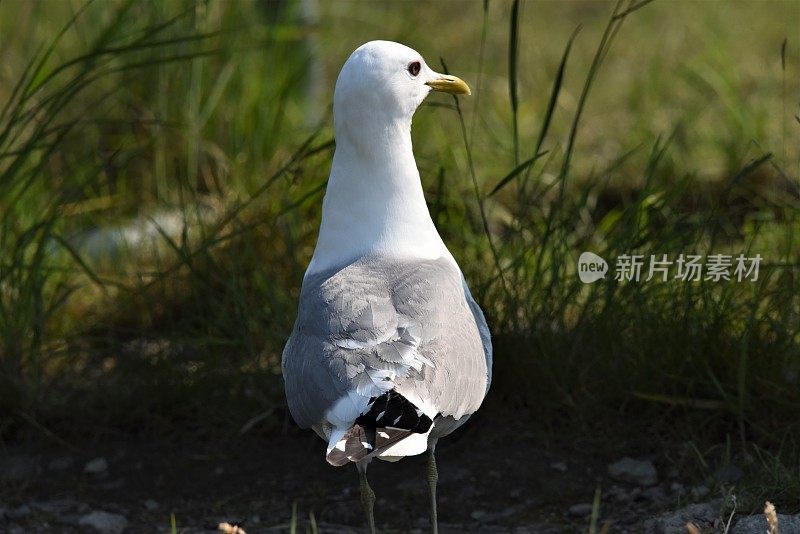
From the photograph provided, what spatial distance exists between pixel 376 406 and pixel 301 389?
30 centimetres

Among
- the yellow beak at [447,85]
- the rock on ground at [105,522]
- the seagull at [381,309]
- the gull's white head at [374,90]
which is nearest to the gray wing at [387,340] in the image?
the seagull at [381,309]

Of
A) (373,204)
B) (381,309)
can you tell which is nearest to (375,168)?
(373,204)

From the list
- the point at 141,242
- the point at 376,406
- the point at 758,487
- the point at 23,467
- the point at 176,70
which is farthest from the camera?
the point at 176,70

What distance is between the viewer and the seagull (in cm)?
250

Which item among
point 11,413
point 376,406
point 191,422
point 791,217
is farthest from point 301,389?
point 791,217

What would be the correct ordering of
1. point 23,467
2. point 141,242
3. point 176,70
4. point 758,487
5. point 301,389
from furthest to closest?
1. point 176,70
2. point 141,242
3. point 23,467
4. point 758,487
5. point 301,389

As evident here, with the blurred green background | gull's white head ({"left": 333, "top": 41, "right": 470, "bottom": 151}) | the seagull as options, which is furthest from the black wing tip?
the blurred green background

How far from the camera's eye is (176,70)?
4.56 meters

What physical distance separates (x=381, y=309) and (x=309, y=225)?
4.37 ft

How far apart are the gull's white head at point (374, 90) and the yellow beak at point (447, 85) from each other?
9 cm

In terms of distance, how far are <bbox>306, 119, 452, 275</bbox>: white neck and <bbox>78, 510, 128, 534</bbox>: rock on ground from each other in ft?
2.66

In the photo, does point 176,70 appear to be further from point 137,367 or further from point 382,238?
point 382,238

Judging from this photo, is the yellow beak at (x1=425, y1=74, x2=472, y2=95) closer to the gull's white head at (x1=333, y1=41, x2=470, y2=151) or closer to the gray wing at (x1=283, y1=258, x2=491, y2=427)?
the gull's white head at (x1=333, y1=41, x2=470, y2=151)

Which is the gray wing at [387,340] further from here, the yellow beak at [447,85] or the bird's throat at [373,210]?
the yellow beak at [447,85]
